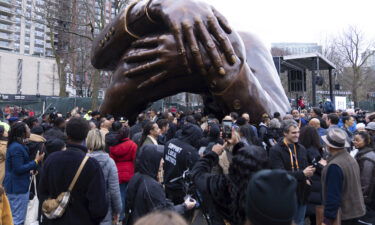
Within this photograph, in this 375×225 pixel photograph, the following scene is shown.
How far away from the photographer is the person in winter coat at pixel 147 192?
317 cm

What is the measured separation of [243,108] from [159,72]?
101 inches

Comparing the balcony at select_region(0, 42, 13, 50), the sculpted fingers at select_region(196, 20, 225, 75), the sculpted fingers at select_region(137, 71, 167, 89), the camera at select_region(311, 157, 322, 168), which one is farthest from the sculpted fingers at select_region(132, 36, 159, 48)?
the balcony at select_region(0, 42, 13, 50)

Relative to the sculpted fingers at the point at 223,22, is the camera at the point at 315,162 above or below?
below

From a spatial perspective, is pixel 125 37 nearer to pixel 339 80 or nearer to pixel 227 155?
pixel 227 155

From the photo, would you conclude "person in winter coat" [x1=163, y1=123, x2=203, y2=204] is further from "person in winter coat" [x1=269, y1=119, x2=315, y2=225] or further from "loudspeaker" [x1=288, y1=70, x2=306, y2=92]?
"loudspeaker" [x1=288, y1=70, x2=306, y2=92]

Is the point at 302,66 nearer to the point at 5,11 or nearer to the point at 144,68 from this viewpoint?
the point at 144,68

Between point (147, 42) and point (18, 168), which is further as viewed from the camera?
point (147, 42)

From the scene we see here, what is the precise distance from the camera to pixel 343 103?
20.2 m

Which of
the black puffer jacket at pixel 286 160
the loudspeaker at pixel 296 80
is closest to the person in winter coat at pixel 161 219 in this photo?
the black puffer jacket at pixel 286 160

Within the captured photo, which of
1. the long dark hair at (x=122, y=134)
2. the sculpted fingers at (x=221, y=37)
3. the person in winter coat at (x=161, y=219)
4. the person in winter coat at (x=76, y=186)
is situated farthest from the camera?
the sculpted fingers at (x=221, y=37)

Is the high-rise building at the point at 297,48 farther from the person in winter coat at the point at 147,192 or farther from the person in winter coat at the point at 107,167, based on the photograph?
the person in winter coat at the point at 147,192

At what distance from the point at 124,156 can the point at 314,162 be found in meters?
2.82

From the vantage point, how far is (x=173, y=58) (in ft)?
27.1

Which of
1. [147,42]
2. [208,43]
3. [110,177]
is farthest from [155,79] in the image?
[110,177]
